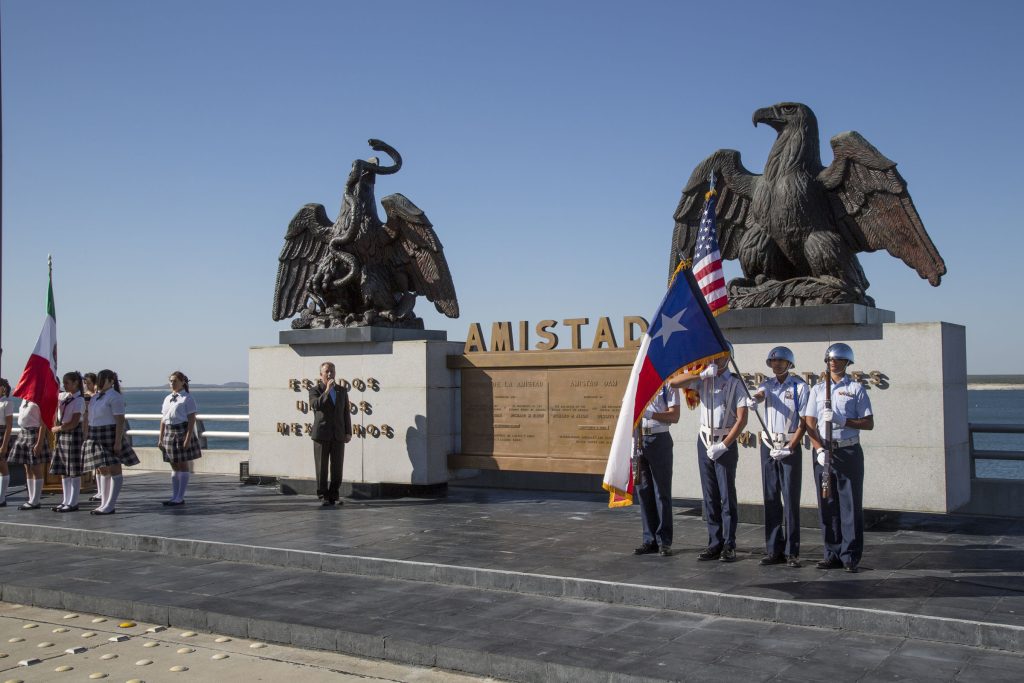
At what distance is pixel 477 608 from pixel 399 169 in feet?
24.8

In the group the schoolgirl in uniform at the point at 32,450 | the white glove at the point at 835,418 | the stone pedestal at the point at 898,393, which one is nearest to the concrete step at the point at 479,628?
the white glove at the point at 835,418

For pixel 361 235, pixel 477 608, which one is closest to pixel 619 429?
pixel 477 608

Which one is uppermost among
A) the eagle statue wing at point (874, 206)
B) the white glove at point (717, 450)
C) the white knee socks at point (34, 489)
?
the eagle statue wing at point (874, 206)

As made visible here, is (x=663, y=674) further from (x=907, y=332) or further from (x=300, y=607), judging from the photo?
(x=907, y=332)

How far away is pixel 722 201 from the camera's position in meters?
10.6

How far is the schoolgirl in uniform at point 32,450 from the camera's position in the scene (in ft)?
39.1

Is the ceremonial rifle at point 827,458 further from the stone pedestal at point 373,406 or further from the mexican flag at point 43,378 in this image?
the mexican flag at point 43,378

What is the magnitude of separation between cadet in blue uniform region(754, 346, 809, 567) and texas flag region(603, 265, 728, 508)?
588 mm

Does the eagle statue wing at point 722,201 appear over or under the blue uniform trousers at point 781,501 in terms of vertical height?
over

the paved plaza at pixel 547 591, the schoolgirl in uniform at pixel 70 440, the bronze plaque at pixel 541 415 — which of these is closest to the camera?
the paved plaza at pixel 547 591

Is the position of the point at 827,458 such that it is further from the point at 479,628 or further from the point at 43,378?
the point at 43,378

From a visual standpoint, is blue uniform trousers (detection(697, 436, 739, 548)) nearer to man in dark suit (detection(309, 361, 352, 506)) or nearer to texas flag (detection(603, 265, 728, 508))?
texas flag (detection(603, 265, 728, 508))

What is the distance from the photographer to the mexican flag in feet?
40.2

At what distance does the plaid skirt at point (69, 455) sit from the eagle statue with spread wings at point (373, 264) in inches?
124
